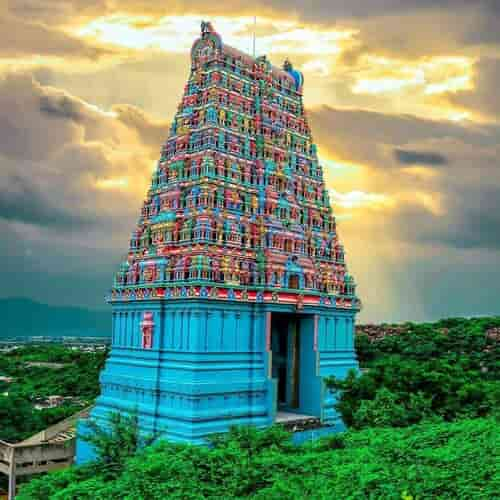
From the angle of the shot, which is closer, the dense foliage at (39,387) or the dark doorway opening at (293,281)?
the dark doorway opening at (293,281)

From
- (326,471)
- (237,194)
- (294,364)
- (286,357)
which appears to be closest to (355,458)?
(326,471)

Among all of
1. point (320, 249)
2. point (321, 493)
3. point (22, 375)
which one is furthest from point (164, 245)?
point (22, 375)

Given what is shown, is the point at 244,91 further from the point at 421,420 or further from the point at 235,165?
the point at 421,420

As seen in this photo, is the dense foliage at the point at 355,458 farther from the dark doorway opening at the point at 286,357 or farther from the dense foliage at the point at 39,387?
the dense foliage at the point at 39,387

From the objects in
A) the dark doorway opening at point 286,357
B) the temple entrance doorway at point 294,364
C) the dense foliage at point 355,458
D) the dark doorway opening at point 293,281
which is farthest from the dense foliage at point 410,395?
the dark doorway opening at point 293,281

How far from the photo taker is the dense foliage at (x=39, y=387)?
115ft

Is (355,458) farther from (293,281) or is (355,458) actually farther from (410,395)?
(293,281)

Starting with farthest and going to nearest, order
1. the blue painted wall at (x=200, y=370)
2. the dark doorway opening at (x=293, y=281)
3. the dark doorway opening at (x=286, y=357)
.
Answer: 1. the dark doorway opening at (x=286, y=357)
2. the dark doorway opening at (x=293, y=281)
3. the blue painted wall at (x=200, y=370)

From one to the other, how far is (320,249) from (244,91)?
29.5 ft

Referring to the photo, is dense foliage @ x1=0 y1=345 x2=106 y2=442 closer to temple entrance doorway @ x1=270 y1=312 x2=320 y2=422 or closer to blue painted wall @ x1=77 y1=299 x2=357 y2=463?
blue painted wall @ x1=77 y1=299 x2=357 y2=463

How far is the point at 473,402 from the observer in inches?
939

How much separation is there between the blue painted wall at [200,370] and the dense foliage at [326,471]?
5895mm

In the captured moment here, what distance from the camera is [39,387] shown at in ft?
201

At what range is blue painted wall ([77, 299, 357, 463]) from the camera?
25047 mm
